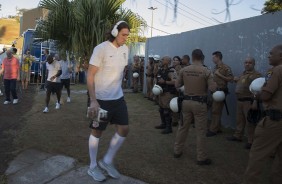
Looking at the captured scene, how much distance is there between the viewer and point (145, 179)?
199 inches

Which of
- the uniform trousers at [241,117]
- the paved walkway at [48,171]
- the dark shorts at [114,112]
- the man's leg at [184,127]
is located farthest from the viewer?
the uniform trousers at [241,117]

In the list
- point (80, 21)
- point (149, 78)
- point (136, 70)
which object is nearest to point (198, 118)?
point (80, 21)

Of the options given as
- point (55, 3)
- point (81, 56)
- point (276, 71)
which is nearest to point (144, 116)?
point (81, 56)

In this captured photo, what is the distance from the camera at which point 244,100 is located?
7172 mm

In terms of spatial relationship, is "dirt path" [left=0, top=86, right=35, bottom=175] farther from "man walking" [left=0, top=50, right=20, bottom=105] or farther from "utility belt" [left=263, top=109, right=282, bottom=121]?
"utility belt" [left=263, top=109, right=282, bottom=121]

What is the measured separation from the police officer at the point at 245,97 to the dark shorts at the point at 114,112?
123 inches

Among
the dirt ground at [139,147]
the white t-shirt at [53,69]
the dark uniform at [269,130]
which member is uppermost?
the white t-shirt at [53,69]

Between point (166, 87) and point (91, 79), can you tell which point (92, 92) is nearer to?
point (91, 79)

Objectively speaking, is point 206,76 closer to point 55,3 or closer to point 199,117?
point 199,117

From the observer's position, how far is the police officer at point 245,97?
6.93 m

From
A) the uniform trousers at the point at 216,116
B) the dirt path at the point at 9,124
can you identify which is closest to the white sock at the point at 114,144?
the dirt path at the point at 9,124

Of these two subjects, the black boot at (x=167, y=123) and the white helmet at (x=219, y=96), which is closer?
the white helmet at (x=219, y=96)

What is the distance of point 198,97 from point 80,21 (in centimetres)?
401

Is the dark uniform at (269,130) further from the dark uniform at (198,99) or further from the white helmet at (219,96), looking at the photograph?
the white helmet at (219,96)
